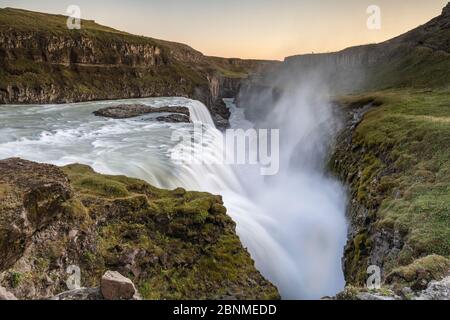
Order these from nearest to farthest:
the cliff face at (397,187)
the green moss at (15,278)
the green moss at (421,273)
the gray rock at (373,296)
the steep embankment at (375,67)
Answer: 1. the gray rock at (373,296)
2. the green moss at (421,273)
3. the green moss at (15,278)
4. the cliff face at (397,187)
5. the steep embankment at (375,67)

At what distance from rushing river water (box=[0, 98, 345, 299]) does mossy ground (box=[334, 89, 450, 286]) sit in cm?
358

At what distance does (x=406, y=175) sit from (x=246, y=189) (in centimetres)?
1541

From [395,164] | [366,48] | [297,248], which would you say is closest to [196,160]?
Answer: [297,248]

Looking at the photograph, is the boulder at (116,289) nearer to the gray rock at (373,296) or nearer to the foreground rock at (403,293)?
the foreground rock at (403,293)

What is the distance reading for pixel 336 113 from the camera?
42750 mm

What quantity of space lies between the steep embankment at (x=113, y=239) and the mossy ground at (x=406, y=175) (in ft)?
18.3

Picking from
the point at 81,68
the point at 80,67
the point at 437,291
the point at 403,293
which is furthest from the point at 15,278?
the point at 80,67

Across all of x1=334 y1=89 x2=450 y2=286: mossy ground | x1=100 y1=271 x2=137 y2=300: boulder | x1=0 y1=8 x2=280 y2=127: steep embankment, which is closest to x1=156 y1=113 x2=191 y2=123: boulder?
x1=334 y1=89 x2=450 y2=286: mossy ground

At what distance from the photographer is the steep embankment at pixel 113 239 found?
9812mm

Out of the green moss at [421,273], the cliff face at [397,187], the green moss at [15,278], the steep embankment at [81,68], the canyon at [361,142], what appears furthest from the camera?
the steep embankment at [81,68]

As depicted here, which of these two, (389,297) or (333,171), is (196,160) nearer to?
(333,171)

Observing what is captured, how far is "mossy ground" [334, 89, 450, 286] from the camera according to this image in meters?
12.3

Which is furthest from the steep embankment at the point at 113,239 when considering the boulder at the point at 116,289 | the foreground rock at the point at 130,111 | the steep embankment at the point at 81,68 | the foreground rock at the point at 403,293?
the steep embankment at the point at 81,68

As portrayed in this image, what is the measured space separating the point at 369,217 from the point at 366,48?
328 ft
